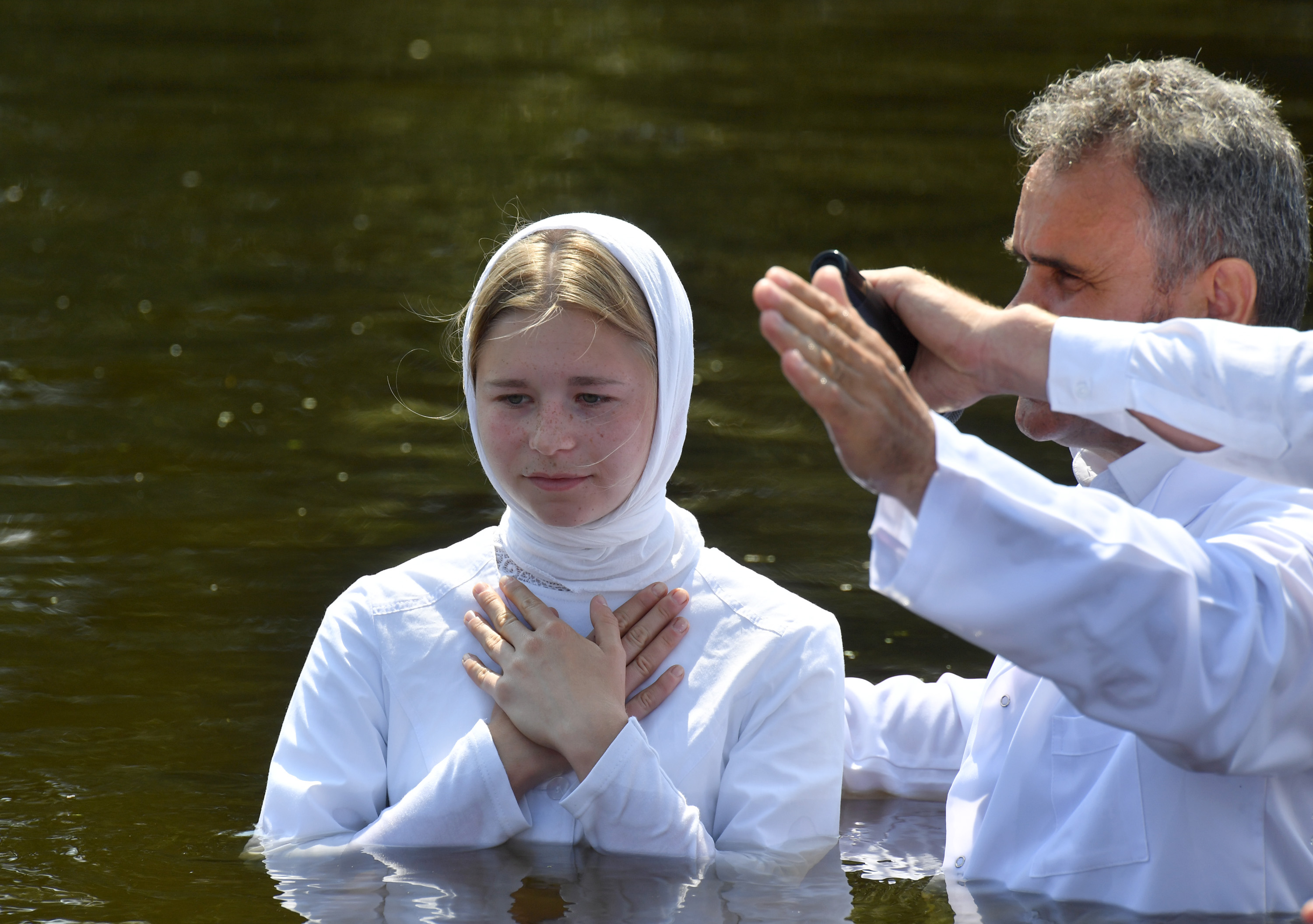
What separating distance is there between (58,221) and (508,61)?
297 inches

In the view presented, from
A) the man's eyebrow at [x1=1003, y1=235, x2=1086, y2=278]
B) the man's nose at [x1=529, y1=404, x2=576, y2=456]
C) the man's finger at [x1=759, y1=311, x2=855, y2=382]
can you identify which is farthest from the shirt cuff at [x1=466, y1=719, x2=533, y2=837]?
the man's eyebrow at [x1=1003, y1=235, x2=1086, y2=278]

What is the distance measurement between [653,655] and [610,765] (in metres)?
0.33

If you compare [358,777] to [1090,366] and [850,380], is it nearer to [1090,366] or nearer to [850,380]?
[850,380]

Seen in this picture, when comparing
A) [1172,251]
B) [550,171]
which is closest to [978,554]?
[1172,251]

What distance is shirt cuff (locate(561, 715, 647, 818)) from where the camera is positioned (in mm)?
3488

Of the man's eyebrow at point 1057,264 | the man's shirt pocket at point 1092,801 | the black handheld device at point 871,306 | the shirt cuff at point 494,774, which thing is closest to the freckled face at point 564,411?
the shirt cuff at point 494,774

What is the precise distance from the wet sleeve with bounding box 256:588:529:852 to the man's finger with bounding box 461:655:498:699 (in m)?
0.11

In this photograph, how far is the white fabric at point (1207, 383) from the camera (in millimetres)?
2814

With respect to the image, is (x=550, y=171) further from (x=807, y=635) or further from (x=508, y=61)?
(x=807, y=635)

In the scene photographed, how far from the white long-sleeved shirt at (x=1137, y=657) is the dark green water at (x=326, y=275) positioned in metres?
0.60

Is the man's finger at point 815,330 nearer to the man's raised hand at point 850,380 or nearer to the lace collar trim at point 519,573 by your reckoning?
the man's raised hand at point 850,380

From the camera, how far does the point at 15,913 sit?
3814 mm

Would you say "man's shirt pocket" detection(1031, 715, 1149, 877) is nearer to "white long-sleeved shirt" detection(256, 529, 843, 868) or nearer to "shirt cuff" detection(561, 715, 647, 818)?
"white long-sleeved shirt" detection(256, 529, 843, 868)

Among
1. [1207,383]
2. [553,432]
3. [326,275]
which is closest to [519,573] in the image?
[553,432]
